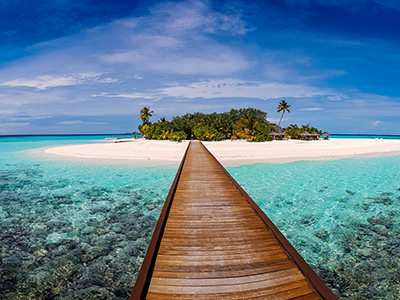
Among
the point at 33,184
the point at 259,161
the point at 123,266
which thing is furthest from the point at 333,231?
the point at 33,184

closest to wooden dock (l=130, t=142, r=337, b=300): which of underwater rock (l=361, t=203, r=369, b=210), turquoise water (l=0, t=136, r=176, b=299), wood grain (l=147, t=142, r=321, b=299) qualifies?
wood grain (l=147, t=142, r=321, b=299)

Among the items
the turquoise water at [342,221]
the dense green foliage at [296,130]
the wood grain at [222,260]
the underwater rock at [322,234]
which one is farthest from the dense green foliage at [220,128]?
the wood grain at [222,260]

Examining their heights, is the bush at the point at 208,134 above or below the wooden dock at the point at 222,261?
above

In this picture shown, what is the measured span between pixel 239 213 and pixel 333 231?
10.2 ft

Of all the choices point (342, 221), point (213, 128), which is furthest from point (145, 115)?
point (342, 221)

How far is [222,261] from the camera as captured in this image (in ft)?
11.2

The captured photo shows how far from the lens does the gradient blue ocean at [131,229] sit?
14.2 ft

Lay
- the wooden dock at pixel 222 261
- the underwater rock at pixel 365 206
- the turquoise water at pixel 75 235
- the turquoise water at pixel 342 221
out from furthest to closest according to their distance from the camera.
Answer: the underwater rock at pixel 365 206
the turquoise water at pixel 342 221
the turquoise water at pixel 75 235
the wooden dock at pixel 222 261

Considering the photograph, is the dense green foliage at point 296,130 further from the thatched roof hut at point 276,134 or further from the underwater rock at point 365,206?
the underwater rock at point 365,206

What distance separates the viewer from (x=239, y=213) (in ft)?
17.5

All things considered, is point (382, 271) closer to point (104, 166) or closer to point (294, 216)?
point (294, 216)

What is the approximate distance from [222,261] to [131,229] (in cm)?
397

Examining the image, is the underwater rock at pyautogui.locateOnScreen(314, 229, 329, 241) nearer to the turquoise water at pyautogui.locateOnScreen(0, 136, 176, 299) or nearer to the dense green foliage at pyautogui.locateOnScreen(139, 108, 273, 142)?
the turquoise water at pyautogui.locateOnScreen(0, 136, 176, 299)

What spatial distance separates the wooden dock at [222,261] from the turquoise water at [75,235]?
133cm
